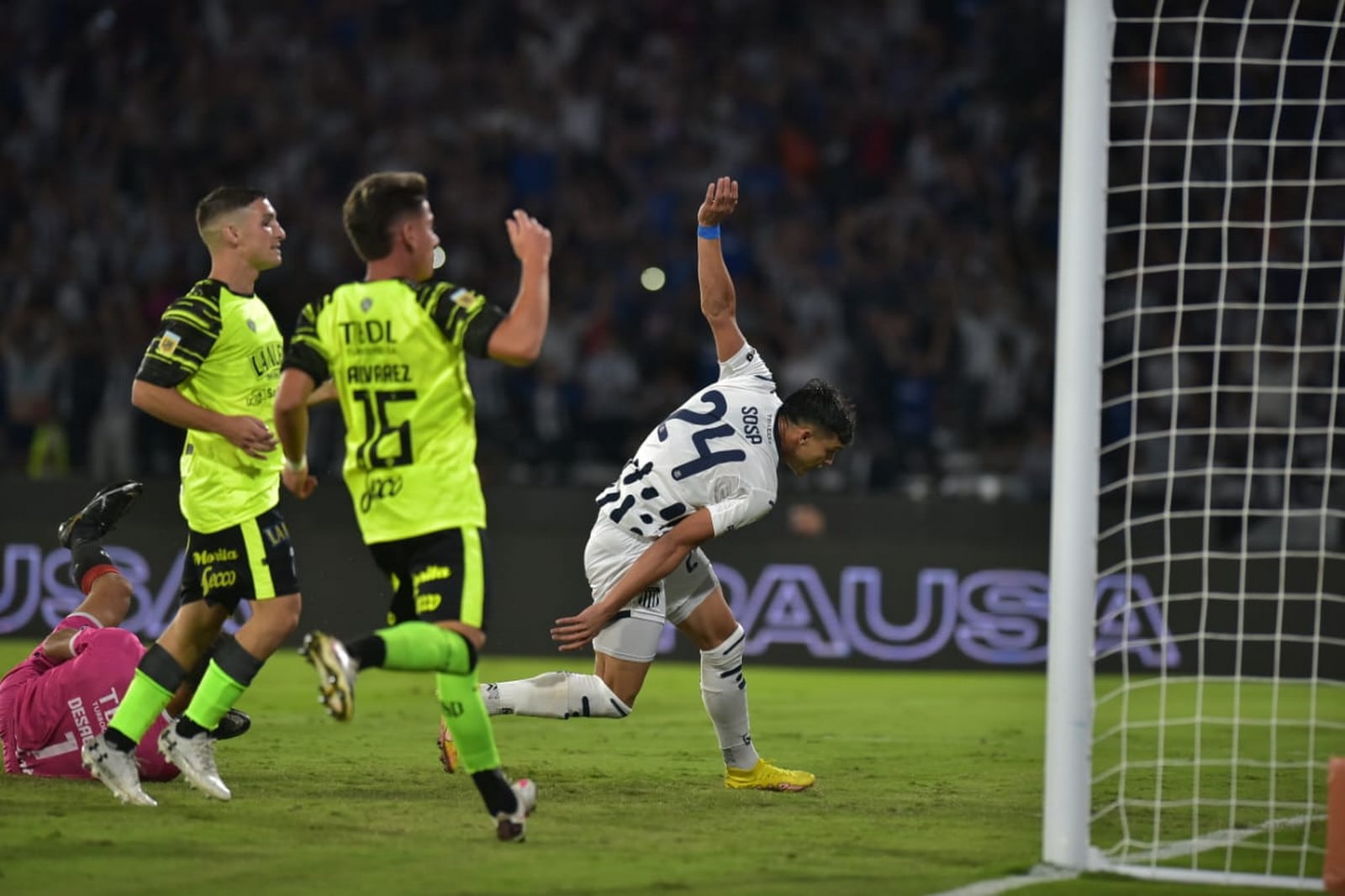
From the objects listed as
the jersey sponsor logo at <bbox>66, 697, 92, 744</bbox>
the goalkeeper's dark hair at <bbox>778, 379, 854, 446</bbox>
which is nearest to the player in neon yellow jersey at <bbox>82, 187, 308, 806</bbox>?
the jersey sponsor logo at <bbox>66, 697, 92, 744</bbox>

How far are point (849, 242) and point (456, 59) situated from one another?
182 inches

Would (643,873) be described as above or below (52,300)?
below

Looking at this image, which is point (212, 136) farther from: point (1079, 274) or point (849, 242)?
point (1079, 274)

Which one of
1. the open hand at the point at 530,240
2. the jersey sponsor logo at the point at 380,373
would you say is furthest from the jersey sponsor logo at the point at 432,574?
the open hand at the point at 530,240

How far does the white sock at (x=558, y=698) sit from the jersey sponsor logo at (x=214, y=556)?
1.14m

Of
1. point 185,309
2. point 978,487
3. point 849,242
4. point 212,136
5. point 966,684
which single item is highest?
point 212,136

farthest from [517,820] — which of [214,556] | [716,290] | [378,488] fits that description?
[716,290]

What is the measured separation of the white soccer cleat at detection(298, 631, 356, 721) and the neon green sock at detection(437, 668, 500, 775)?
38 cm

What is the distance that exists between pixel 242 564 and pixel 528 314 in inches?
70.6

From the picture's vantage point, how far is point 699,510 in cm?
656

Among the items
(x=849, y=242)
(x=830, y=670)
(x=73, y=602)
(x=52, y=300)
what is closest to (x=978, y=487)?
(x=830, y=670)

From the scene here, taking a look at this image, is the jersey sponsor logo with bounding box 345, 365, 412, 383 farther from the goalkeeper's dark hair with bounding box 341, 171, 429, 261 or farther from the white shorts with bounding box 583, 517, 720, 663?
the white shorts with bounding box 583, 517, 720, 663

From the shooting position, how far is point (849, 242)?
1584cm

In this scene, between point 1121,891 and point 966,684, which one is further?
point 966,684
